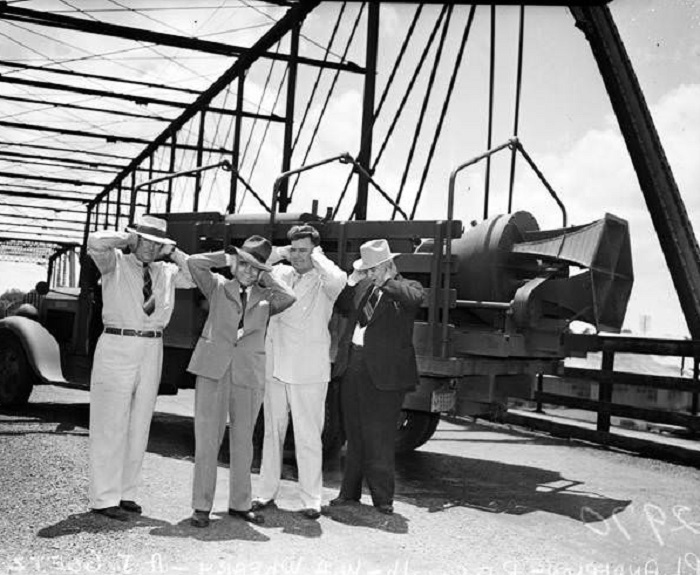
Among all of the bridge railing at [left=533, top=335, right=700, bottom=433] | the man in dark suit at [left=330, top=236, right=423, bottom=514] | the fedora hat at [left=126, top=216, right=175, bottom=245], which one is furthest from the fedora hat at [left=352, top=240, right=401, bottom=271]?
the bridge railing at [left=533, top=335, right=700, bottom=433]

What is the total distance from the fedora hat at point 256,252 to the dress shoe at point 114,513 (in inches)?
67.6

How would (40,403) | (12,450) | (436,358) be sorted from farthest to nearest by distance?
(40,403) < (12,450) < (436,358)

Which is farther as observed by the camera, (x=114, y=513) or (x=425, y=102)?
(x=425, y=102)

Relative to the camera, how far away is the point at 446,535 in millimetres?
4918

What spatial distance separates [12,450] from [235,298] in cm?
310

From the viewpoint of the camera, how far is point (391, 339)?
17.8 ft

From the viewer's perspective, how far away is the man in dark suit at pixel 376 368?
5355mm

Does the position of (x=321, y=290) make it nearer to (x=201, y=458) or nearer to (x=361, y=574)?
(x=201, y=458)

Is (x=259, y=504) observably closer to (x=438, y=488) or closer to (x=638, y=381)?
(x=438, y=488)

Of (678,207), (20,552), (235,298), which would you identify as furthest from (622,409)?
(20,552)

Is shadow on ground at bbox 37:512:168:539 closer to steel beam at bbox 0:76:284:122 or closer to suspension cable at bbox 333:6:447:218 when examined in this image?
suspension cable at bbox 333:6:447:218

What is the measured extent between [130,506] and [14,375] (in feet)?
18.3

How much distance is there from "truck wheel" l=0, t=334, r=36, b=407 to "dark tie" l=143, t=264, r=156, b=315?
517cm

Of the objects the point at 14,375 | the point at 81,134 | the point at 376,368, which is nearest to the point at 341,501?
the point at 376,368
